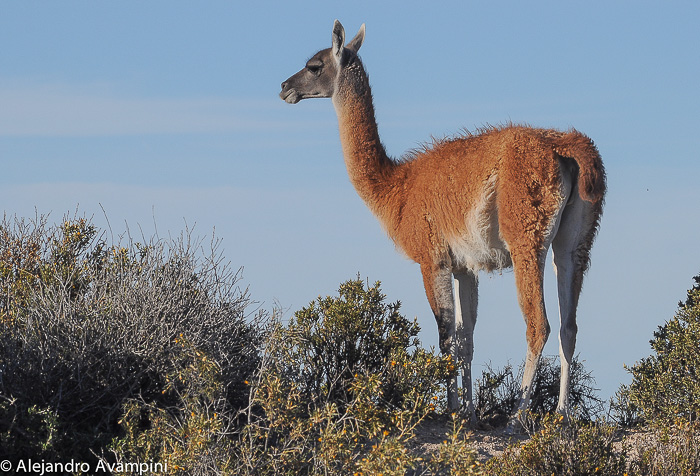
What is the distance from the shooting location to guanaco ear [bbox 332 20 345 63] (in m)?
9.60

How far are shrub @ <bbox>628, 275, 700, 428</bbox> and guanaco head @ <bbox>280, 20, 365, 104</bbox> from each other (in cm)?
456

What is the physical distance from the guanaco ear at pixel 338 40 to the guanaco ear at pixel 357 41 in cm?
A: 41

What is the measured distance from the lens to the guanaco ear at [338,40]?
9602 millimetres

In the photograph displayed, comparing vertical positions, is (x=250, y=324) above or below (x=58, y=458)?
above

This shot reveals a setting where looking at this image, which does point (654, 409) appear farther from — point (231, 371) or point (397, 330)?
point (231, 371)

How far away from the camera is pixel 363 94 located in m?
9.53

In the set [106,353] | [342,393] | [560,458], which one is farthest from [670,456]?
[106,353]

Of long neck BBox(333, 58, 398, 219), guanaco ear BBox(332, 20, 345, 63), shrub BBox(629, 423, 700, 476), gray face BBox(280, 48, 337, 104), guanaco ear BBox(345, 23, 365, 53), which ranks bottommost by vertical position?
shrub BBox(629, 423, 700, 476)

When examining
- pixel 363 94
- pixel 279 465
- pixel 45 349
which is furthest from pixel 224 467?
pixel 363 94

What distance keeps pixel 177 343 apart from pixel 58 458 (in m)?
1.23

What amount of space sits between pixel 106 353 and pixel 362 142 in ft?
13.0

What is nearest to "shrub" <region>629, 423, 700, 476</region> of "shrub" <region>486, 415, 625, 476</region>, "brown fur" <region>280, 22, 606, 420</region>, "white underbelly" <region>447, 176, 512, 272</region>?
"shrub" <region>486, 415, 625, 476</region>

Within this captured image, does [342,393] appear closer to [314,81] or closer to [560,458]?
[560,458]

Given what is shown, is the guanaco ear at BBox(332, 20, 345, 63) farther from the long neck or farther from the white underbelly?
the white underbelly
